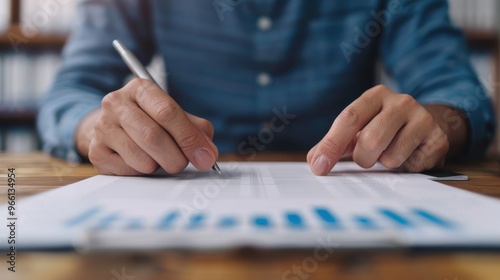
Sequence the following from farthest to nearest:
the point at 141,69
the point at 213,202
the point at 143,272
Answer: the point at 141,69 < the point at 213,202 < the point at 143,272

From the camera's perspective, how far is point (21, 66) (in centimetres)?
192

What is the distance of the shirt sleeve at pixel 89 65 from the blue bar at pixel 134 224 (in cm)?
52

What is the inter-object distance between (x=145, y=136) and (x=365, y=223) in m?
0.29

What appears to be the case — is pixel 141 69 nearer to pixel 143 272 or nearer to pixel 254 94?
pixel 143 272

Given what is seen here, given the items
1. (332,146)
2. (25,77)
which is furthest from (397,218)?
(25,77)

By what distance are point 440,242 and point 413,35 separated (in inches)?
36.7

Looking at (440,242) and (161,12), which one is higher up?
(161,12)

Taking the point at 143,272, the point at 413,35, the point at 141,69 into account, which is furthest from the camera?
the point at 413,35

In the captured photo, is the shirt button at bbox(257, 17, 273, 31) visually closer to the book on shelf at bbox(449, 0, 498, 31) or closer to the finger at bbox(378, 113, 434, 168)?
the finger at bbox(378, 113, 434, 168)

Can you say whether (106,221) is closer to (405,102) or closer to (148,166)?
(148,166)

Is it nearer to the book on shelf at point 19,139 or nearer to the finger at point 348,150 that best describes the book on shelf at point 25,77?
the book on shelf at point 19,139

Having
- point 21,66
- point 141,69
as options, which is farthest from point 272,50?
point 21,66

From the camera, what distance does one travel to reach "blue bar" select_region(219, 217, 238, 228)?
0.86ft

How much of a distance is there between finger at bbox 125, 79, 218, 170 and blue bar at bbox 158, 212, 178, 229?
0.20m
